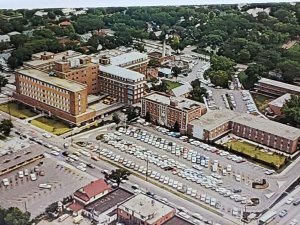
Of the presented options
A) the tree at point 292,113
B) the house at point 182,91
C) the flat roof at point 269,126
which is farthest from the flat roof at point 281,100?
the house at point 182,91

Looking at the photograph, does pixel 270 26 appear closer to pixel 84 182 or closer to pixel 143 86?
pixel 143 86

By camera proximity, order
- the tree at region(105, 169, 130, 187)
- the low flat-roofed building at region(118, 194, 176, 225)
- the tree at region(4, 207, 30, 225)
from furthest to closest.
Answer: the tree at region(105, 169, 130, 187) < the low flat-roofed building at region(118, 194, 176, 225) < the tree at region(4, 207, 30, 225)

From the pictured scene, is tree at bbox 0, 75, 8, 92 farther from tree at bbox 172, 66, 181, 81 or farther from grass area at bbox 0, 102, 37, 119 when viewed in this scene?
tree at bbox 172, 66, 181, 81

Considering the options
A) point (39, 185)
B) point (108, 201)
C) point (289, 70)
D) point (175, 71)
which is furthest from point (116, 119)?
point (289, 70)

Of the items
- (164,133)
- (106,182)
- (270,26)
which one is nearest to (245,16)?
(270,26)

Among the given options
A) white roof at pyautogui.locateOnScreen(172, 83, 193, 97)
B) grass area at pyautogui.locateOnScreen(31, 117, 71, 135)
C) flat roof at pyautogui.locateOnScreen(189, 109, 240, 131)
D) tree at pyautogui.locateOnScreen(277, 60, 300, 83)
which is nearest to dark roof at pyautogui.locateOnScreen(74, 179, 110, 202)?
grass area at pyautogui.locateOnScreen(31, 117, 71, 135)
